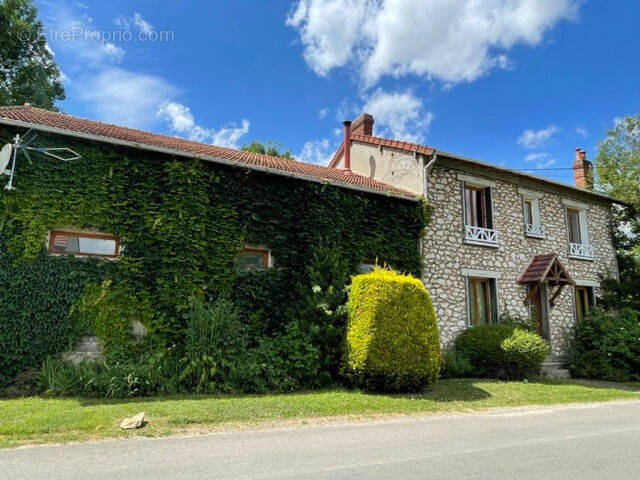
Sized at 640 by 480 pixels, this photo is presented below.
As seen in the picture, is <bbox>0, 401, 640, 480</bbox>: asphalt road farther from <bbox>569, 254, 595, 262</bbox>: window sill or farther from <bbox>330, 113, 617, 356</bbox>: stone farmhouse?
<bbox>569, 254, 595, 262</bbox>: window sill

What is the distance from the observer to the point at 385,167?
48.7 ft

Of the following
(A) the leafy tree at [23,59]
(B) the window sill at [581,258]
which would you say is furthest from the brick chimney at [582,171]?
(A) the leafy tree at [23,59]

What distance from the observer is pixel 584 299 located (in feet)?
54.2

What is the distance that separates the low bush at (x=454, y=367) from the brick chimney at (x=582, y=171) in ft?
37.9

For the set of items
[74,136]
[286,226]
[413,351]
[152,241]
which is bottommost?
[413,351]

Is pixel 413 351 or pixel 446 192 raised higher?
pixel 446 192

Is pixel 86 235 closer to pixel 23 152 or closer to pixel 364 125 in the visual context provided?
pixel 23 152

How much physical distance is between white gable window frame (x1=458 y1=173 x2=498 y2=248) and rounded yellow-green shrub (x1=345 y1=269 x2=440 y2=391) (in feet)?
16.9

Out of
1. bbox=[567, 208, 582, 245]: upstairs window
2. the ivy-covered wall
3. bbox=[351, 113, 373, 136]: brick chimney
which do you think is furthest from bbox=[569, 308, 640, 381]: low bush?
bbox=[351, 113, 373, 136]: brick chimney

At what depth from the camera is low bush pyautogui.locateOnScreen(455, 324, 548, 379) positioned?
11453mm

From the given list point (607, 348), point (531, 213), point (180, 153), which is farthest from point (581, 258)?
point (180, 153)

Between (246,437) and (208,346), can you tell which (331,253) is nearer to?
(208,346)

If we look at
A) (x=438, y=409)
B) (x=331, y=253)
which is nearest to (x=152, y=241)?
(x=331, y=253)

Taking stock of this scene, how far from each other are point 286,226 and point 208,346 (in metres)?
3.55
